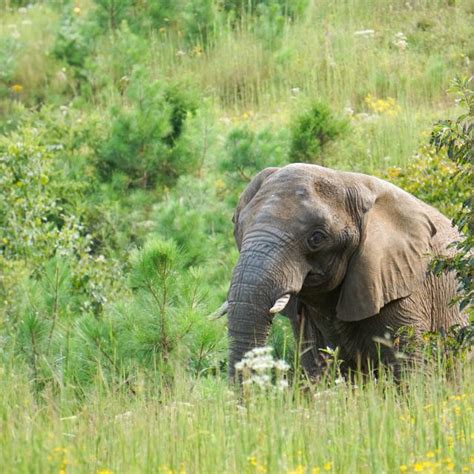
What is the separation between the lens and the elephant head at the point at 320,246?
29.2ft

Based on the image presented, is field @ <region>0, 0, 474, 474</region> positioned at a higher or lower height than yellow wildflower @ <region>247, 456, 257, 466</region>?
lower

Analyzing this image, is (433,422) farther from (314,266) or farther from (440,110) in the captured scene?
(440,110)

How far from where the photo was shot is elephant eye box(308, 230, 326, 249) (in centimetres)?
935

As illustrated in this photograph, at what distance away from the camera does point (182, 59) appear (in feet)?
82.1

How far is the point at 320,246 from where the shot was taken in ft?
30.9

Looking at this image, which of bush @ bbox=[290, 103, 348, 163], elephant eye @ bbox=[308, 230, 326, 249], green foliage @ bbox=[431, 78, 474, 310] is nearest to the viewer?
green foliage @ bbox=[431, 78, 474, 310]

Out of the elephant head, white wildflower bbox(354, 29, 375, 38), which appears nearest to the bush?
white wildflower bbox(354, 29, 375, 38)

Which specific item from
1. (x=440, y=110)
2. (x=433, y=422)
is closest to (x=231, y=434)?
(x=433, y=422)

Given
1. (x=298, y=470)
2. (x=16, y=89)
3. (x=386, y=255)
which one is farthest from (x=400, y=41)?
(x=298, y=470)

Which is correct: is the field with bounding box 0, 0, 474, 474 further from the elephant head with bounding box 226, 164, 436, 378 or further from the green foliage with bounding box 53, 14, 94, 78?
the elephant head with bounding box 226, 164, 436, 378

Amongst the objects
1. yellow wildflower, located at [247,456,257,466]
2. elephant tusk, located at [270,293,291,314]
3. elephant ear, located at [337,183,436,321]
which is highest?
yellow wildflower, located at [247,456,257,466]

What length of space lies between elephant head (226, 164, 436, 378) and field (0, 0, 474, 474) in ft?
1.37

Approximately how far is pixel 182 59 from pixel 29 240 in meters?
10.4

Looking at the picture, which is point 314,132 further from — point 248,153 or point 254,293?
point 254,293
